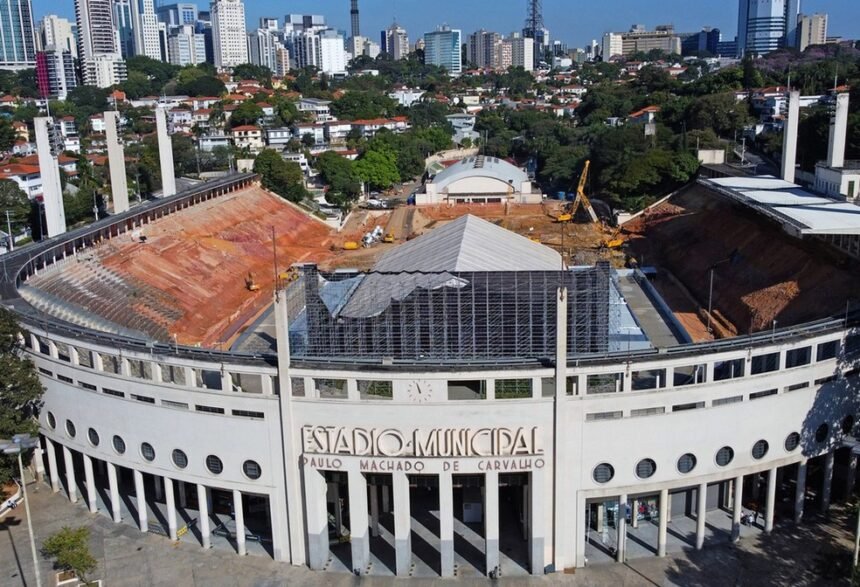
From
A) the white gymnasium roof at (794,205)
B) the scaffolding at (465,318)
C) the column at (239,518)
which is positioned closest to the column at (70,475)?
the column at (239,518)

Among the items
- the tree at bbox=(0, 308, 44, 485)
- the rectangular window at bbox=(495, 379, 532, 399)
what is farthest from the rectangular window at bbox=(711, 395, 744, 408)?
the tree at bbox=(0, 308, 44, 485)

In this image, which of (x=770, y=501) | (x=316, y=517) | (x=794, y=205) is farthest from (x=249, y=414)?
(x=794, y=205)

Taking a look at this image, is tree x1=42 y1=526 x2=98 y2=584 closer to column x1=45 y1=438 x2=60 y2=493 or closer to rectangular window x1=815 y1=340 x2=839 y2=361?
column x1=45 y1=438 x2=60 y2=493

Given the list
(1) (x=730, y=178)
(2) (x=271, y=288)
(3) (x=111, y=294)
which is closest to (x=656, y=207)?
(1) (x=730, y=178)

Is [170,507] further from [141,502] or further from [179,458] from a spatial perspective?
[179,458]

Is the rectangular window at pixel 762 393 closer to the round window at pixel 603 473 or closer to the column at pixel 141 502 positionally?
the round window at pixel 603 473

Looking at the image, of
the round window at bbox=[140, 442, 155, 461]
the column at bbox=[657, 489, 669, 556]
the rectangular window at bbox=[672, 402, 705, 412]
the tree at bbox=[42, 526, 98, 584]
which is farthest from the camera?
the round window at bbox=[140, 442, 155, 461]
